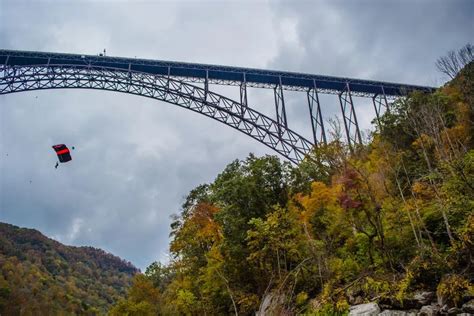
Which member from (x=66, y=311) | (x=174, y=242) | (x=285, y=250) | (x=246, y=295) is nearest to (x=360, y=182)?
(x=285, y=250)

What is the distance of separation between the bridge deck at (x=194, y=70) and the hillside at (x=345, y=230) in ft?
21.7

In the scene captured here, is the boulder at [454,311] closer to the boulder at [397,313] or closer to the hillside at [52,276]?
the boulder at [397,313]

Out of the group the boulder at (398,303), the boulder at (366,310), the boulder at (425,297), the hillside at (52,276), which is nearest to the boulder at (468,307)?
the boulder at (425,297)

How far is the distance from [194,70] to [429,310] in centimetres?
2117

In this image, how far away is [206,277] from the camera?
18.9m

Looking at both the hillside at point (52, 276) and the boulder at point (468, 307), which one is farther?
the hillside at point (52, 276)

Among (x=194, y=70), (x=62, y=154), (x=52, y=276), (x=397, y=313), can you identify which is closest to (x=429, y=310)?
(x=397, y=313)

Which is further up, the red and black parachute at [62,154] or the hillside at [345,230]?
the red and black parachute at [62,154]

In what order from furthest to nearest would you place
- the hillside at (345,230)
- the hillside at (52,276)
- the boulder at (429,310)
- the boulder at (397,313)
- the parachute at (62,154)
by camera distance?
1. the hillside at (52,276)
2. the parachute at (62,154)
3. the hillside at (345,230)
4. the boulder at (397,313)
5. the boulder at (429,310)

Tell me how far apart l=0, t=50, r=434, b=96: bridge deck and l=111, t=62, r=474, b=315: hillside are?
6.62 metres

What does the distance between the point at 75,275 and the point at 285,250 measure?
7122cm

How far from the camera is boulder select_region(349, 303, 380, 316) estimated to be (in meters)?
11.5

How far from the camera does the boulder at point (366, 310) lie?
11531 mm

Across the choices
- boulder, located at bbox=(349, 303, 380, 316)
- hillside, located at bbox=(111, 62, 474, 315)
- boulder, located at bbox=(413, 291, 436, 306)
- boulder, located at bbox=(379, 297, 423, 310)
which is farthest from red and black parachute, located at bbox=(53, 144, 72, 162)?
boulder, located at bbox=(413, 291, 436, 306)
